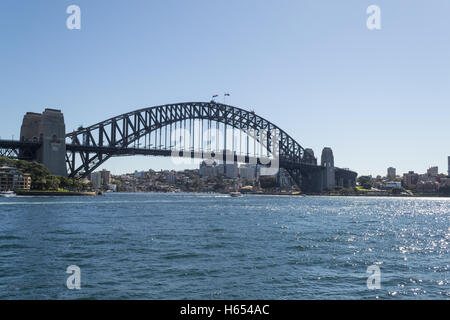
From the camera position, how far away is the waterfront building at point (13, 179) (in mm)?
74875

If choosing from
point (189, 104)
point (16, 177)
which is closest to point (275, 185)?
point (189, 104)

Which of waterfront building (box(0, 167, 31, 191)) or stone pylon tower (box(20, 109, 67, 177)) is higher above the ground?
stone pylon tower (box(20, 109, 67, 177))

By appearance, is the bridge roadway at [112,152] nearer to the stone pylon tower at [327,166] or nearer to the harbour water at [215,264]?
the stone pylon tower at [327,166]

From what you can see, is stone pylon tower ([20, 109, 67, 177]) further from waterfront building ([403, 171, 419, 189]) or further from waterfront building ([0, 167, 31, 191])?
waterfront building ([403, 171, 419, 189])

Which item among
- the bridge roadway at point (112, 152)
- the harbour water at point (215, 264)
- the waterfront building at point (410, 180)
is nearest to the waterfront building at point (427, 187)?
the waterfront building at point (410, 180)

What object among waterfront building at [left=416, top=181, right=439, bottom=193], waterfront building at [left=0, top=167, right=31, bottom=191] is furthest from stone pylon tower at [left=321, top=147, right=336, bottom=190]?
waterfront building at [left=0, top=167, right=31, bottom=191]

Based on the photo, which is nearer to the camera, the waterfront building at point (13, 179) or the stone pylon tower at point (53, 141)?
the waterfront building at point (13, 179)

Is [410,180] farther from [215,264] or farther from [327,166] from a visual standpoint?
[215,264]

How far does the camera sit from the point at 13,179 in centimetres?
7606

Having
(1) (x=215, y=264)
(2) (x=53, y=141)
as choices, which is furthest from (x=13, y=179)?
(1) (x=215, y=264)

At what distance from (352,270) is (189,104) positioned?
100 meters

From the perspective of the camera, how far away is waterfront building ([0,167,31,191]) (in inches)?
2948
